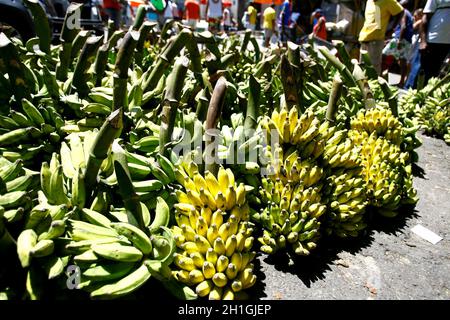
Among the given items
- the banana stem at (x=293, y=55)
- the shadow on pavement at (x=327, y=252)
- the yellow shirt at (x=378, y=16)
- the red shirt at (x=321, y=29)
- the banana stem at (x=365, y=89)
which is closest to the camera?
the shadow on pavement at (x=327, y=252)

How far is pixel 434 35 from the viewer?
16.5ft

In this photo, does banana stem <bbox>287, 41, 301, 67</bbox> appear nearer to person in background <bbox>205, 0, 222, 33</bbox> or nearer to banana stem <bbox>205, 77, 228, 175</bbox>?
banana stem <bbox>205, 77, 228, 175</bbox>

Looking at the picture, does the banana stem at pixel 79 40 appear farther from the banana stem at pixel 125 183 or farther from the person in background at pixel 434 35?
the person in background at pixel 434 35

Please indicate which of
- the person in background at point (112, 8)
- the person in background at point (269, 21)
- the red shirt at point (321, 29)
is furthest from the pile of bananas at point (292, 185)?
the person in background at point (269, 21)

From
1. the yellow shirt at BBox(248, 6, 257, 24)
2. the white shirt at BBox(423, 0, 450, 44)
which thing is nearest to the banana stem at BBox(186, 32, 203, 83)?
the white shirt at BBox(423, 0, 450, 44)

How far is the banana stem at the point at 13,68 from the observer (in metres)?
1.44

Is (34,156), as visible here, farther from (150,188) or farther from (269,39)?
(269,39)

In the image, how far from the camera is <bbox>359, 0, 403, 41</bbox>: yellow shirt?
16.4ft

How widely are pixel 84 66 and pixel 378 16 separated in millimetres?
4703

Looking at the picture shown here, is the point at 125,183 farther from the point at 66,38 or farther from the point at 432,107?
the point at 432,107

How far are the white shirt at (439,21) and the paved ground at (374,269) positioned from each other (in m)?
Result: 3.83

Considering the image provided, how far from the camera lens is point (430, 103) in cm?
372

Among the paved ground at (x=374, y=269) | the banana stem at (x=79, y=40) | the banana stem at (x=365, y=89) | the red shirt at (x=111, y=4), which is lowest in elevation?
the paved ground at (x=374, y=269)
